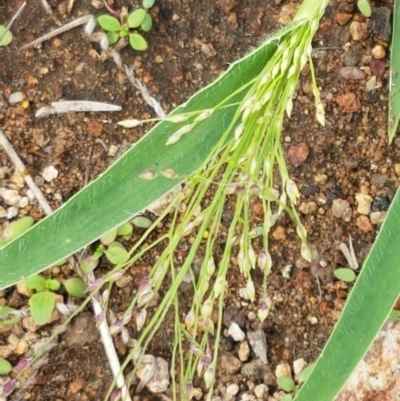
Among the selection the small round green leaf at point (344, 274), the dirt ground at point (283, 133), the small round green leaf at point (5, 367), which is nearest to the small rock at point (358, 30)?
the dirt ground at point (283, 133)

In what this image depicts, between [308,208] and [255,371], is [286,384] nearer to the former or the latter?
[255,371]

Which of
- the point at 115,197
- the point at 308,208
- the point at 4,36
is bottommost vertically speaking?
the point at 308,208

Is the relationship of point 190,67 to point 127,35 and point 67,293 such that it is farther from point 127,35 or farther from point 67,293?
point 67,293

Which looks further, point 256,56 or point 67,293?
point 67,293

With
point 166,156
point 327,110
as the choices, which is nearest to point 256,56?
point 166,156

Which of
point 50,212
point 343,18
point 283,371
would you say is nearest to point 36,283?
point 50,212

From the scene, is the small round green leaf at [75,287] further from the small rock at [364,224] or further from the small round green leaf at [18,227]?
the small rock at [364,224]

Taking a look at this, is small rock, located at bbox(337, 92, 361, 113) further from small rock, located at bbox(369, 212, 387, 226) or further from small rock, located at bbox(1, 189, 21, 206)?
small rock, located at bbox(1, 189, 21, 206)
